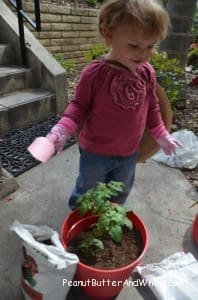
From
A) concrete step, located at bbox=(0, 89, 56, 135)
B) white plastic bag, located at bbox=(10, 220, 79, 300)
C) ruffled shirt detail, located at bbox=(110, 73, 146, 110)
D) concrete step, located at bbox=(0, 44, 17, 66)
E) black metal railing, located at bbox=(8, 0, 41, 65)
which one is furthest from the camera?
concrete step, located at bbox=(0, 44, 17, 66)

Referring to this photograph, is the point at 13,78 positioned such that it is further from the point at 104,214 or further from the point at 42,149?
the point at 104,214

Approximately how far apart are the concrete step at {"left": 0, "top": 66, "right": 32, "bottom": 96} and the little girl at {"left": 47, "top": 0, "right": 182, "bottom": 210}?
6.54 ft

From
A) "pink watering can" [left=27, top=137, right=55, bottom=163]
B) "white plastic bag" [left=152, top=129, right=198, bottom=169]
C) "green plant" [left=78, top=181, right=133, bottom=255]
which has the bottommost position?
"white plastic bag" [left=152, top=129, right=198, bottom=169]

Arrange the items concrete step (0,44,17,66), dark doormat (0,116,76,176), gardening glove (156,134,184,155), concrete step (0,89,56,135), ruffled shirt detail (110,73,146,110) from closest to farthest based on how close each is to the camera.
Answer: ruffled shirt detail (110,73,146,110)
gardening glove (156,134,184,155)
dark doormat (0,116,76,176)
concrete step (0,89,56,135)
concrete step (0,44,17,66)

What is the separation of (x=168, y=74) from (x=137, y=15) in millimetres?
2191

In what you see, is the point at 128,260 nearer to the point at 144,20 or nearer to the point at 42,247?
the point at 42,247

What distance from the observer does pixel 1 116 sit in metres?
2.84

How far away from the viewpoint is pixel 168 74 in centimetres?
325

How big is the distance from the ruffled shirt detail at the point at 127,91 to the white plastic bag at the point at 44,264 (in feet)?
2.27

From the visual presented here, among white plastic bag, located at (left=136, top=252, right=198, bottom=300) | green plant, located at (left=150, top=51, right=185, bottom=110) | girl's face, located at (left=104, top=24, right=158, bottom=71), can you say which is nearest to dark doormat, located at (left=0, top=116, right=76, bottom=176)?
green plant, located at (left=150, top=51, right=185, bottom=110)

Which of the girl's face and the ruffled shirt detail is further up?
the girl's face

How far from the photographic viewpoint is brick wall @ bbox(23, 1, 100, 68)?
4.74 m

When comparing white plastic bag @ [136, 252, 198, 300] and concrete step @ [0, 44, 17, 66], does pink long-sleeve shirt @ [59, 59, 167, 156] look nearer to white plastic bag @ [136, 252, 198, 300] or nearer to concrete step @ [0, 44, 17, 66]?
white plastic bag @ [136, 252, 198, 300]

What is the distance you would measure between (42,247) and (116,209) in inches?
13.9
